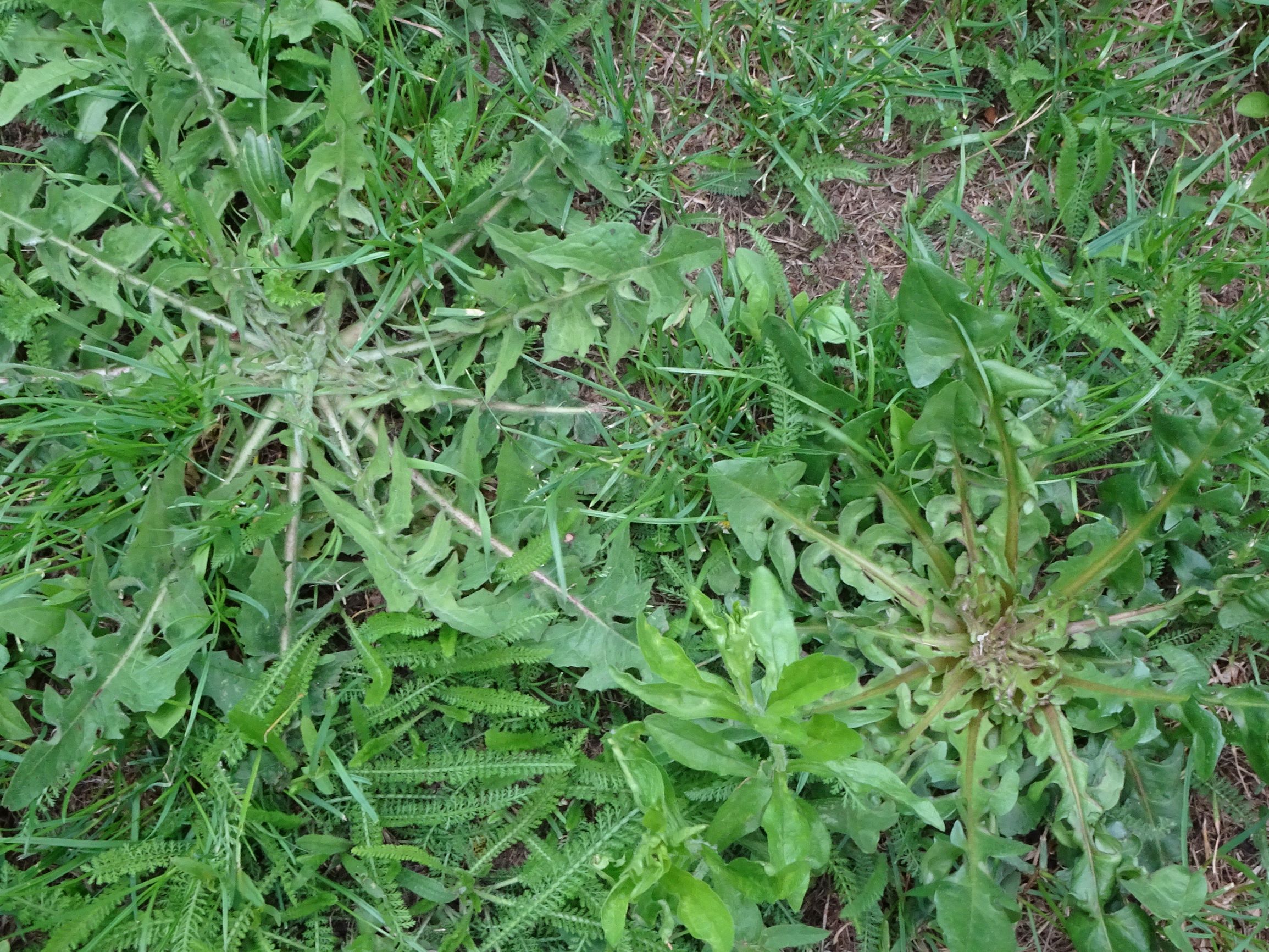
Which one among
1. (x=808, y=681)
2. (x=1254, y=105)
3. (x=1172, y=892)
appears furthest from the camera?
(x=1254, y=105)

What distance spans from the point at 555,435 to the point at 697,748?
37.3 inches

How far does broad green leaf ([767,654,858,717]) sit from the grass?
0.52 meters

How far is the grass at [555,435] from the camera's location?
2336 mm

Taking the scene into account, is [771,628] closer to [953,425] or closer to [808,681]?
[808,681]

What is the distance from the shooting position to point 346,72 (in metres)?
2.29

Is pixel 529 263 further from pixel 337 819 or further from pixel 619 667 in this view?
pixel 337 819

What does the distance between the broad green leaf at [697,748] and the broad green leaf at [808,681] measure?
0.26 metres

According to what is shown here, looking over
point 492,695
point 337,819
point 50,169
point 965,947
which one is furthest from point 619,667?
point 50,169

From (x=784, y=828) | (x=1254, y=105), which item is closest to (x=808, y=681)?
(x=784, y=828)

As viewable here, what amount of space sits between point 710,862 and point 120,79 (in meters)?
2.48

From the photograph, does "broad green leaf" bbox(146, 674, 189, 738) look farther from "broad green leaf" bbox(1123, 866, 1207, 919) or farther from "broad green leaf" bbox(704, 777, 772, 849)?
"broad green leaf" bbox(1123, 866, 1207, 919)

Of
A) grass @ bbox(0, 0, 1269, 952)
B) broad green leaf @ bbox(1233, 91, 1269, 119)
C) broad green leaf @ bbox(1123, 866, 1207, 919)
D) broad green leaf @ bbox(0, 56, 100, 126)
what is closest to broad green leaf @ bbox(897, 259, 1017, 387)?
grass @ bbox(0, 0, 1269, 952)

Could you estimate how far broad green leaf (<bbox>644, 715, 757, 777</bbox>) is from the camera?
201 cm

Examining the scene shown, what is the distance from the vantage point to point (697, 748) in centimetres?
204
